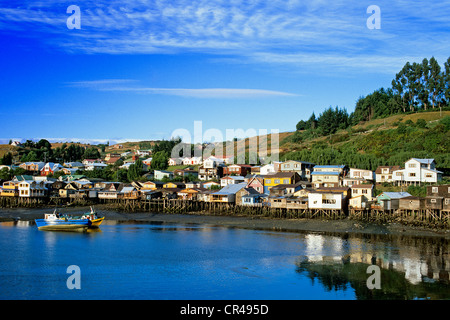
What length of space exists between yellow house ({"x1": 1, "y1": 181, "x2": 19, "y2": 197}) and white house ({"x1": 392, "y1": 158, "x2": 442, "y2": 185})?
178 ft

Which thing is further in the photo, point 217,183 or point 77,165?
point 77,165

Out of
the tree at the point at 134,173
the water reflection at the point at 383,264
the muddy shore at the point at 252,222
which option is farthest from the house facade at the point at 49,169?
the water reflection at the point at 383,264

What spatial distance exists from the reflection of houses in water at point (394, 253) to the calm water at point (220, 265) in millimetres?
65

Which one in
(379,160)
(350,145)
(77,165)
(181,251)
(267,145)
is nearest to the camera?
(181,251)

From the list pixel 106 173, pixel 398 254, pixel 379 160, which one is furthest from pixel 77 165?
pixel 398 254

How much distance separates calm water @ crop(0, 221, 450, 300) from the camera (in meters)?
22.4

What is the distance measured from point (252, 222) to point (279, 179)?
12810 mm

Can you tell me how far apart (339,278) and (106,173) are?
61.5 meters

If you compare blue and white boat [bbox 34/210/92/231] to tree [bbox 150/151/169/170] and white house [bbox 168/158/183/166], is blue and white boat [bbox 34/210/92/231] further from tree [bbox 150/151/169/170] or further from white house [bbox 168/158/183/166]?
white house [bbox 168/158/183/166]

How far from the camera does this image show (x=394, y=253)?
2997 cm

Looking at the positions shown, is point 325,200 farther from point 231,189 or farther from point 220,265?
point 220,265

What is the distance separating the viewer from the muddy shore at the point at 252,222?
126 ft
